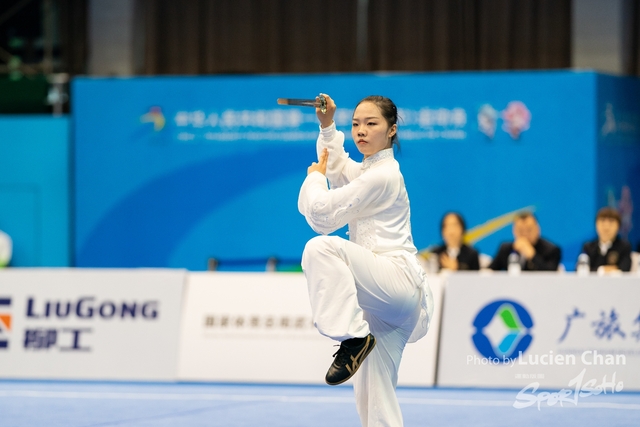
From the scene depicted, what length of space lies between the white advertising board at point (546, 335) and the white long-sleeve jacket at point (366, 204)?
2739 millimetres

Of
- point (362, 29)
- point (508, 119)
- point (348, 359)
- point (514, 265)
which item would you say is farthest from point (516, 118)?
point (348, 359)

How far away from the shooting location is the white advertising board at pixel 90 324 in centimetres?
736

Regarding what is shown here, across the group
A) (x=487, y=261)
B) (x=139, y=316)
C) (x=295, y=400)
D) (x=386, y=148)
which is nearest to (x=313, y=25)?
(x=487, y=261)

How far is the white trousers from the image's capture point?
387 centimetres

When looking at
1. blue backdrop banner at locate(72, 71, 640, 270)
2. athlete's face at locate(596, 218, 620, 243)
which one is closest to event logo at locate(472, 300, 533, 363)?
athlete's face at locate(596, 218, 620, 243)

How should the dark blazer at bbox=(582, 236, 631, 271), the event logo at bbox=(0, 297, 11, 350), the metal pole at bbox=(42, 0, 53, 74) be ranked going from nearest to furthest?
the event logo at bbox=(0, 297, 11, 350) < the dark blazer at bbox=(582, 236, 631, 271) < the metal pole at bbox=(42, 0, 53, 74)

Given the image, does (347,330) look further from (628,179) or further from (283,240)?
(628,179)

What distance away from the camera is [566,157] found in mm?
10625

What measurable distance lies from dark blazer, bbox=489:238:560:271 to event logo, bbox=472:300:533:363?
105 centimetres

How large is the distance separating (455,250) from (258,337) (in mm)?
1930

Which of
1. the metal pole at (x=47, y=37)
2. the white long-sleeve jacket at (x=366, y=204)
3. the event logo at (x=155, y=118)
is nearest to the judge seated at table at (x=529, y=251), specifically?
the white long-sleeve jacket at (x=366, y=204)

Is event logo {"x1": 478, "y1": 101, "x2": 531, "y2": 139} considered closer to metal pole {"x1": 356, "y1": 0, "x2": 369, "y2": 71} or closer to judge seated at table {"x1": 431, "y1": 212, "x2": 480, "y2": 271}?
judge seated at table {"x1": 431, "y1": 212, "x2": 480, "y2": 271}

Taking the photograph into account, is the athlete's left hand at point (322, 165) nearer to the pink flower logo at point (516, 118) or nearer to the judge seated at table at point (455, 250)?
the judge seated at table at point (455, 250)

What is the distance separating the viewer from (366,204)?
13.2 ft
